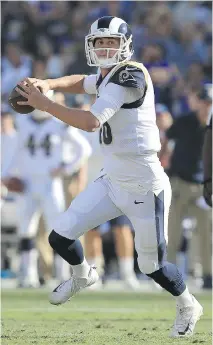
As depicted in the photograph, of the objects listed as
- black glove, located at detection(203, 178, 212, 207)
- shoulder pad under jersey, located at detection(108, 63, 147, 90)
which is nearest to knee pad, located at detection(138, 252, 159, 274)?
shoulder pad under jersey, located at detection(108, 63, 147, 90)

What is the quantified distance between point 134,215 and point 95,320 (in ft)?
4.85

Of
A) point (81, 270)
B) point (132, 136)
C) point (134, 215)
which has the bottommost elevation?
point (81, 270)

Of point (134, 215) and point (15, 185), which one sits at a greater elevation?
point (134, 215)

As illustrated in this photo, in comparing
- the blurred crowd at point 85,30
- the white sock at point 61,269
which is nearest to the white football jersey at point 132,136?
the white sock at point 61,269

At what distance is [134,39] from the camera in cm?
1385

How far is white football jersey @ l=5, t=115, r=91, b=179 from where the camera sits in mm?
11461

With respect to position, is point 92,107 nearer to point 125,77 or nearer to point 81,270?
point 125,77

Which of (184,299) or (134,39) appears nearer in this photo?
(184,299)

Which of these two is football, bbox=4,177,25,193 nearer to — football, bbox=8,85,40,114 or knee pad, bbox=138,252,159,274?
football, bbox=8,85,40,114

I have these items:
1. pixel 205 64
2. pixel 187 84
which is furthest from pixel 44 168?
pixel 205 64

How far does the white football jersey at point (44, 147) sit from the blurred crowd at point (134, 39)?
1738 millimetres

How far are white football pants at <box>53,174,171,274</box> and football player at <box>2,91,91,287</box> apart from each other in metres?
5.00

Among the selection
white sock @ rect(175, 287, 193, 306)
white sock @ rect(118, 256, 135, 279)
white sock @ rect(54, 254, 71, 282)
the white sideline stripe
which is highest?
white sock @ rect(175, 287, 193, 306)

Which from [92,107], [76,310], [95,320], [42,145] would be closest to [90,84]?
[92,107]
